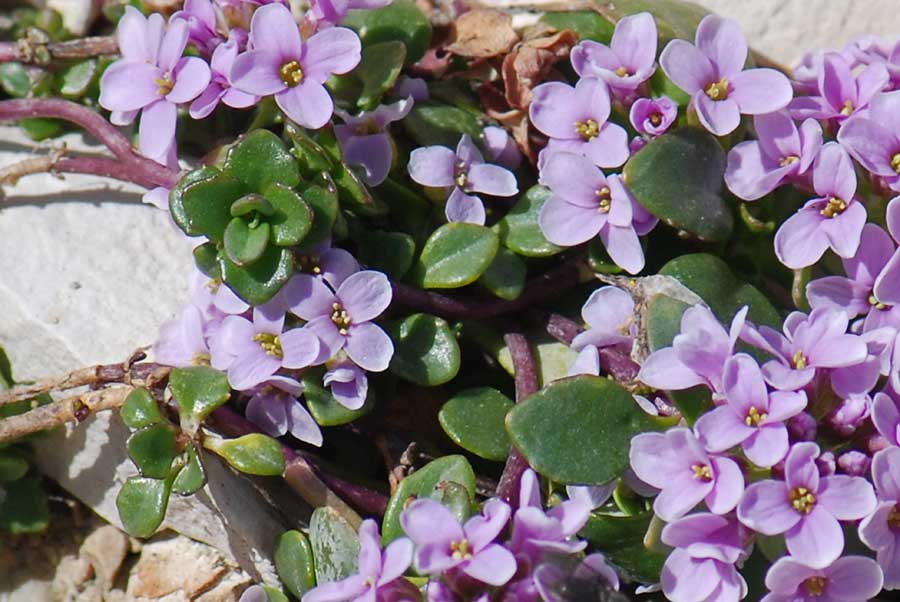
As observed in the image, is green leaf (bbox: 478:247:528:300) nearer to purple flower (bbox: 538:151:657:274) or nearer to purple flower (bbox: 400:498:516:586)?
purple flower (bbox: 538:151:657:274)

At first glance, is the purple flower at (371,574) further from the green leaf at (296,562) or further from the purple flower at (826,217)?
the purple flower at (826,217)

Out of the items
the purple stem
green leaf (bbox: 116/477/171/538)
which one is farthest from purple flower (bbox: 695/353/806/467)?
green leaf (bbox: 116/477/171/538)

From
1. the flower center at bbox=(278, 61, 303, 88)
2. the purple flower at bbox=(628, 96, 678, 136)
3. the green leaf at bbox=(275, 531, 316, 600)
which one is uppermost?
the flower center at bbox=(278, 61, 303, 88)

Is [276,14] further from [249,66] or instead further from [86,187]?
[86,187]

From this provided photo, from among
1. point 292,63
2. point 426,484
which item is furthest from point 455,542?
point 292,63

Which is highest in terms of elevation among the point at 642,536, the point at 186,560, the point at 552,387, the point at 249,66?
the point at 249,66

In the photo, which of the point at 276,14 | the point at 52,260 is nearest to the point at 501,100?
the point at 276,14
